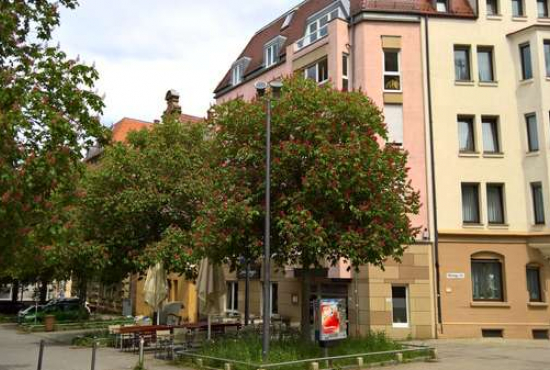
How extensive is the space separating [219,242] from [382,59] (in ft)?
45.3

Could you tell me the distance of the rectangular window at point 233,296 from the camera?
110 feet

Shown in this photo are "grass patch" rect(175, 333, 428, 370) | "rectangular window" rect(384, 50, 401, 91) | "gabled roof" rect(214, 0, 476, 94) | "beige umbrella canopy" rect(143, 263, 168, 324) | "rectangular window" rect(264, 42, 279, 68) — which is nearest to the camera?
"grass patch" rect(175, 333, 428, 370)

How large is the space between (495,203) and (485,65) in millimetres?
6138

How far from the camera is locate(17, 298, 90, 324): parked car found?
109 ft

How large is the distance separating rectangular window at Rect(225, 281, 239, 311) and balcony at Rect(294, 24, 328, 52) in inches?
536

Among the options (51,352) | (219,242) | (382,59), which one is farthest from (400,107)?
(51,352)

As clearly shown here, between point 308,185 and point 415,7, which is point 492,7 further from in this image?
point 308,185

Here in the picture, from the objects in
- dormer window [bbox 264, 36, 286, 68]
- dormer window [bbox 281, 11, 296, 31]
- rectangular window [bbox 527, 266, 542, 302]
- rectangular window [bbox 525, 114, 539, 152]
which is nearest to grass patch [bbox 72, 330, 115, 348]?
rectangular window [bbox 527, 266, 542, 302]

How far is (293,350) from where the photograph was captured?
574 inches

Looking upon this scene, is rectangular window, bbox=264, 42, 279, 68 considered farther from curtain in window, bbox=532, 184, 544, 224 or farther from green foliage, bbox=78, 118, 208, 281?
curtain in window, bbox=532, 184, 544, 224

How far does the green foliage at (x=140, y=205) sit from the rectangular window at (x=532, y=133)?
1364 centimetres

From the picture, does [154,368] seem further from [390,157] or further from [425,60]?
[425,60]

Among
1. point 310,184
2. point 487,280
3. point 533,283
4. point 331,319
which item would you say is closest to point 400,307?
point 487,280

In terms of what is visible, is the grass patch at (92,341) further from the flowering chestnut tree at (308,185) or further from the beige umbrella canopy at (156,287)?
the flowering chestnut tree at (308,185)
